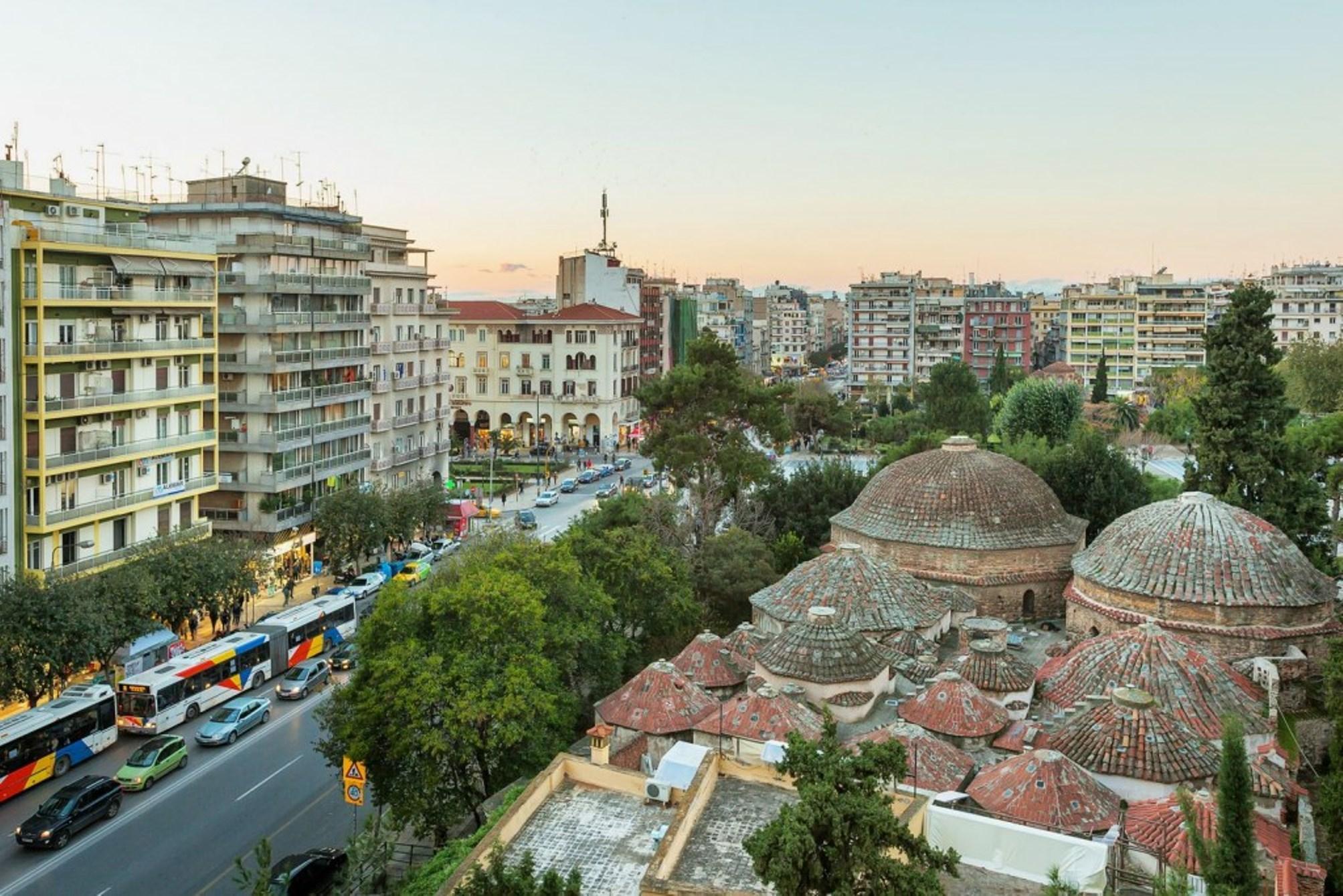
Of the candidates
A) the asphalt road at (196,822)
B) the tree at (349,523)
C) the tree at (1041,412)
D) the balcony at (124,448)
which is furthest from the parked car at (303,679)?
the tree at (1041,412)

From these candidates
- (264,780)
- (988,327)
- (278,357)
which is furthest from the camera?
(988,327)

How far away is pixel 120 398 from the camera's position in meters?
42.0

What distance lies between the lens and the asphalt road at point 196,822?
84.8ft

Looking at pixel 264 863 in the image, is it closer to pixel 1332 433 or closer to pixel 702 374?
pixel 702 374

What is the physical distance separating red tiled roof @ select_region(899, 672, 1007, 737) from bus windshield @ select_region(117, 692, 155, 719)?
842 inches

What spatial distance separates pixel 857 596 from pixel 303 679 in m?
18.4

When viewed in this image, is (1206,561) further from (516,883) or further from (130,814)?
(130,814)

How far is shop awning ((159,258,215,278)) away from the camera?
147 ft

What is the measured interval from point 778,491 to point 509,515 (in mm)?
22762

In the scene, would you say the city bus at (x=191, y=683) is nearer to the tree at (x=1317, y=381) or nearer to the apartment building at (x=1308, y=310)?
the tree at (x=1317, y=381)

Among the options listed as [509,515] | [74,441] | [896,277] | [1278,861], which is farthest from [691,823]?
[896,277]

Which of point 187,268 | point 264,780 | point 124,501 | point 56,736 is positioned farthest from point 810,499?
point 56,736

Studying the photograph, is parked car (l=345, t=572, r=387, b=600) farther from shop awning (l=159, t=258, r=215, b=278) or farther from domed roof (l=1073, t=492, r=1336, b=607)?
domed roof (l=1073, t=492, r=1336, b=607)

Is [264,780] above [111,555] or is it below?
below
